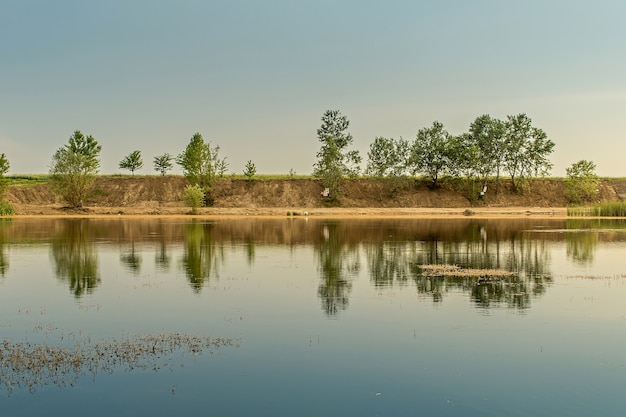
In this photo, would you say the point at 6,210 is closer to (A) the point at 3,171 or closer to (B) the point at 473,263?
(A) the point at 3,171

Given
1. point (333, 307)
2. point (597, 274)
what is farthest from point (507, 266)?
point (333, 307)

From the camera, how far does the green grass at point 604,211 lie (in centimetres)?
10275

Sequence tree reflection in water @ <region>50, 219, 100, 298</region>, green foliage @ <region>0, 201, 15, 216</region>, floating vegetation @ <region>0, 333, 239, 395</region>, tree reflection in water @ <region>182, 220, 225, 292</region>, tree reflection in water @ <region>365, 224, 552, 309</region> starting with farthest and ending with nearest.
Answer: green foliage @ <region>0, 201, 15, 216</region>, tree reflection in water @ <region>182, 220, 225, 292</region>, tree reflection in water @ <region>50, 219, 100, 298</region>, tree reflection in water @ <region>365, 224, 552, 309</region>, floating vegetation @ <region>0, 333, 239, 395</region>

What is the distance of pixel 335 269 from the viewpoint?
123 feet

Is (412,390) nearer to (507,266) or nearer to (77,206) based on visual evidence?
(507,266)

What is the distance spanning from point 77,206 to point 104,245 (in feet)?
223

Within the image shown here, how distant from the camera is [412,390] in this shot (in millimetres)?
15883

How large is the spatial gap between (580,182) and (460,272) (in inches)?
4220

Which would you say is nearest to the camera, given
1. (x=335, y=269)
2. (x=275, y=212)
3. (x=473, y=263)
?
(x=335, y=269)

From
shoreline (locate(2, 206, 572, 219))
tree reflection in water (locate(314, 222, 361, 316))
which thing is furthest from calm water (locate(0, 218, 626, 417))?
shoreline (locate(2, 206, 572, 219))

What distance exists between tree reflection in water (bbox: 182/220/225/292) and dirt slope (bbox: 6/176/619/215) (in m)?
62.3

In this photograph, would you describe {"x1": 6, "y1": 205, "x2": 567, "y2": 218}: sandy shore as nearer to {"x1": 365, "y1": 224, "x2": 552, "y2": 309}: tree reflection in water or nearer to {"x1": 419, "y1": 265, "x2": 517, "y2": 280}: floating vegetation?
{"x1": 365, "y1": 224, "x2": 552, "y2": 309}: tree reflection in water

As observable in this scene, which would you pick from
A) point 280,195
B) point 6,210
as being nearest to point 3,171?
point 6,210

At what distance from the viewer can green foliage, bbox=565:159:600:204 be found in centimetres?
13075
